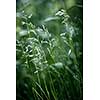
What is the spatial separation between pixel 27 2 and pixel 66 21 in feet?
1.10

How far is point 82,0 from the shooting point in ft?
6.42

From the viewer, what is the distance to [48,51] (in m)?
1.91

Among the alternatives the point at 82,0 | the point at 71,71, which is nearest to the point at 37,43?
the point at 71,71

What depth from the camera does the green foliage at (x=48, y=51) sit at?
188 centimetres

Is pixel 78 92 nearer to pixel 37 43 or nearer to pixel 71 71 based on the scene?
pixel 71 71

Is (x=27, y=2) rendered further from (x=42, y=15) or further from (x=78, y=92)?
(x=78, y=92)

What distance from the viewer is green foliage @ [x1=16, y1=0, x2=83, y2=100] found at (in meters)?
1.88

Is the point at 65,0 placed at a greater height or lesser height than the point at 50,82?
greater
